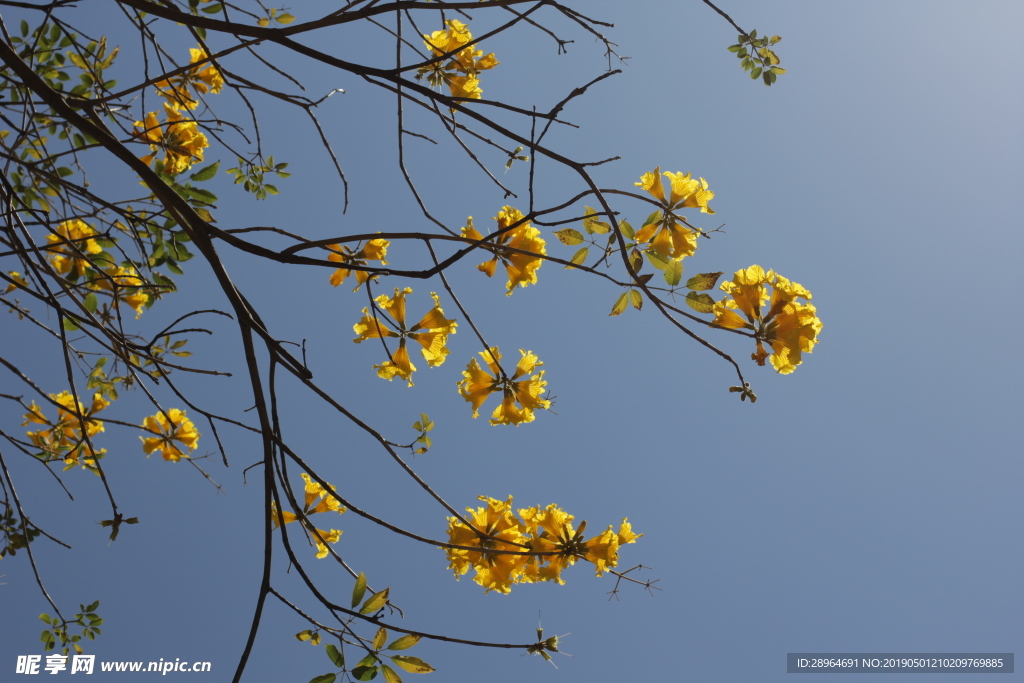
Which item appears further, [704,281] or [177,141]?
[177,141]

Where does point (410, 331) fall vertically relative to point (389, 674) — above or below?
above

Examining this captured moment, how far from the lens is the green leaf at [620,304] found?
2.11 meters

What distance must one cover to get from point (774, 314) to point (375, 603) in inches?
59.9

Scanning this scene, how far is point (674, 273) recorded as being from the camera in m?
1.99

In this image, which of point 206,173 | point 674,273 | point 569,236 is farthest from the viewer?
point 206,173

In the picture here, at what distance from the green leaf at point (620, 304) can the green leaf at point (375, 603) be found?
1.17 meters

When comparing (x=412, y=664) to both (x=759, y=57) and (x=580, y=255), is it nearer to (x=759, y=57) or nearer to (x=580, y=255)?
(x=580, y=255)

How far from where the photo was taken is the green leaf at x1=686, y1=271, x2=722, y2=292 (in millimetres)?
1870

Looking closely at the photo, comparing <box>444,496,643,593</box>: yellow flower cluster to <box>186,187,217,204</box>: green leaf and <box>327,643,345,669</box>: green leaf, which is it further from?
<box>186,187,217,204</box>: green leaf

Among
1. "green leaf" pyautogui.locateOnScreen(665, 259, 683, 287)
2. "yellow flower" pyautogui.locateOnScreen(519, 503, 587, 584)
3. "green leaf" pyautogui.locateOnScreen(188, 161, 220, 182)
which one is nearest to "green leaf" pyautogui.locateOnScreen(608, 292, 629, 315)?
"green leaf" pyautogui.locateOnScreen(665, 259, 683, 287)

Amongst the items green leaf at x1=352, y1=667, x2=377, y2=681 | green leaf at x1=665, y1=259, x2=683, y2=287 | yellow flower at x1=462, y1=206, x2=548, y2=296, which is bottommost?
green leaf at x1=352, y1=667, x2=377, y2=681

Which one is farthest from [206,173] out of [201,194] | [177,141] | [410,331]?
[410,331]

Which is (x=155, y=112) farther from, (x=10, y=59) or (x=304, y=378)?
(x=304, y=378)

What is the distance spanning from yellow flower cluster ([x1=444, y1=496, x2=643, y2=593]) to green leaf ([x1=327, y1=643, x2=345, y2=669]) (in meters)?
0.59
